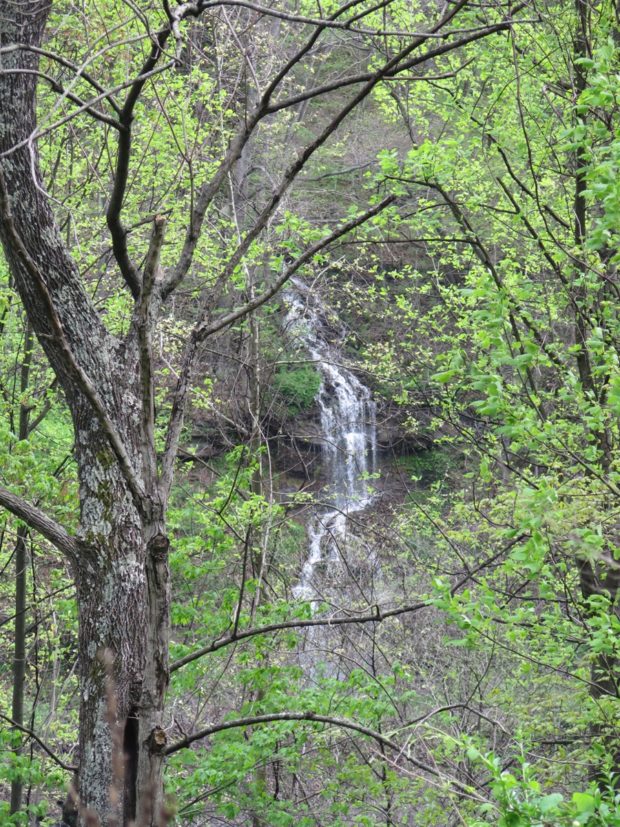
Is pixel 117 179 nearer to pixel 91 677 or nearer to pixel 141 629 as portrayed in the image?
pixel 141 629

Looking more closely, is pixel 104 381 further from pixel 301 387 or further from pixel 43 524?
pixel 301 387

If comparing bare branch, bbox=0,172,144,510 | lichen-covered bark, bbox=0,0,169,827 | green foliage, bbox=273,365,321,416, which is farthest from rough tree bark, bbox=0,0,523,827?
green foliage, bbox=273,365,321,416

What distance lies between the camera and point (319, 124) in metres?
23.8

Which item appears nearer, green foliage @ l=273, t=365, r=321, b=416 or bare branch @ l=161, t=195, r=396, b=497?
bare branch @ l=161, t=195, r=396, b=497

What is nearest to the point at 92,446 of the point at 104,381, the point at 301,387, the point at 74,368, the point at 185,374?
the point at 104,381

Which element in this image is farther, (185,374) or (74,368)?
(185,374)

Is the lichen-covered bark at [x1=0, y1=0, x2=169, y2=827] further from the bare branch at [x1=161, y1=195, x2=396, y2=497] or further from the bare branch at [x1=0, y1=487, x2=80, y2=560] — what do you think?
the bare branch at [x1=161, y1=195, x2=396, y2=497]

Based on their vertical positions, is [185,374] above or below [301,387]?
below

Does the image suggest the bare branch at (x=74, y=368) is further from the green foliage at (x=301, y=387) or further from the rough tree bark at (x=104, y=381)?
the green foliage at (x=301, y=387)

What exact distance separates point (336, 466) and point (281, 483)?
1.46m

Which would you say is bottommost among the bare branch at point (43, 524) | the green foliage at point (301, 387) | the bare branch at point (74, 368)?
the bare branch at point (43, 524)

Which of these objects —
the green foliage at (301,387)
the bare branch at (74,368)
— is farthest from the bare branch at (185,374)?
the green foliage at (301,387)

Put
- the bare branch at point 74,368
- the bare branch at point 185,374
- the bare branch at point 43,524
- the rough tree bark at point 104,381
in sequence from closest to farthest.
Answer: the bare branch at point 74,368, the bare branch at point 185,374, the rough tree bark at point 104,381, the bare branch at point 43,524

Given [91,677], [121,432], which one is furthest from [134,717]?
[121,432]
